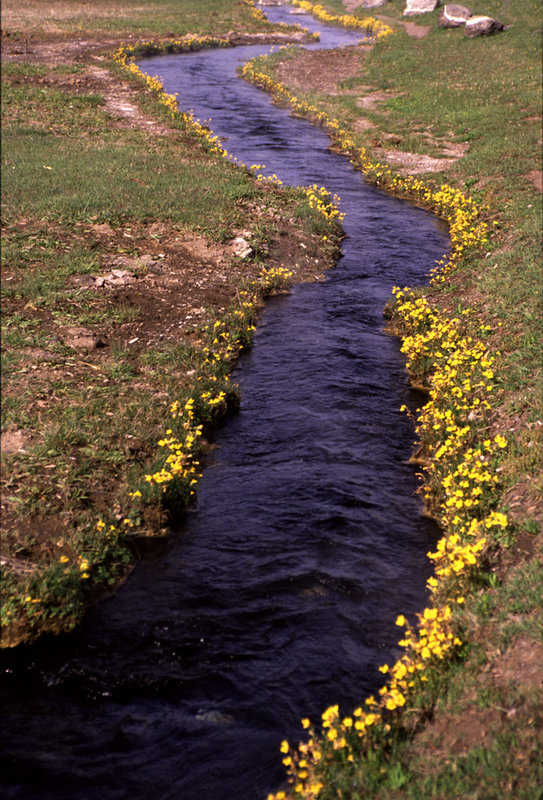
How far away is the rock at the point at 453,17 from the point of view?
44125 millimetres

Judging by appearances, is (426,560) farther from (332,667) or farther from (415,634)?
(332,667)

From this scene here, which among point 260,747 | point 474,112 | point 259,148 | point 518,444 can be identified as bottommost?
point 260,747

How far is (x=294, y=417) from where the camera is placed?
1152 centimetres

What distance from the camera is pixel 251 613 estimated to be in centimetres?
777

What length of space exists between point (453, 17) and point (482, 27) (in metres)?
4.91

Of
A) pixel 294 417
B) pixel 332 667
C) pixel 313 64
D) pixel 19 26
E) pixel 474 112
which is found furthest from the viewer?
pixel 19 26

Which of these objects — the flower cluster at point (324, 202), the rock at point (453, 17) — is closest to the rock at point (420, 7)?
the rock at point (453, 17)

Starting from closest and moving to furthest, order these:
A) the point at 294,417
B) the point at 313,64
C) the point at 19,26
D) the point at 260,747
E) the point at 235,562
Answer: the point at 260,747 < the point at 235,562 < the point at 294,417 < the point at 313,64 < the point at 19,26

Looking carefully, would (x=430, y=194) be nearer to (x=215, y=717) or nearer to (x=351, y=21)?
(x=215, y=717)

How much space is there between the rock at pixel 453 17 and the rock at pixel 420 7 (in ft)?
24.8

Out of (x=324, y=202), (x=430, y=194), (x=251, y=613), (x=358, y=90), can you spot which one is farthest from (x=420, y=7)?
(x=251, y=613)

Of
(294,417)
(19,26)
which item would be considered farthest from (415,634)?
(19,26)

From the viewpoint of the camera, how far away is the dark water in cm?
625

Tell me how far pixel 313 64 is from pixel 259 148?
1816 cm
